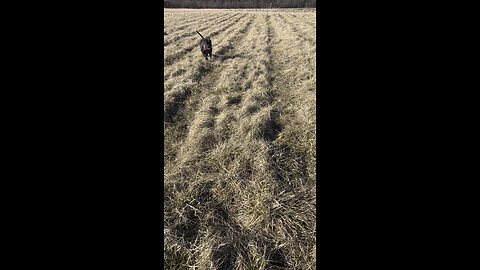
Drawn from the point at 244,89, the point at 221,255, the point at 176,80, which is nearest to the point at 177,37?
the point at 176,80

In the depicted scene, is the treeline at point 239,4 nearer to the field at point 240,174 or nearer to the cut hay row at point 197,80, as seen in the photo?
the cut hay row at point 197,80

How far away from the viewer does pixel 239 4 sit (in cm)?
4934

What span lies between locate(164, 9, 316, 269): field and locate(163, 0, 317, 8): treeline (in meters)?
41.9

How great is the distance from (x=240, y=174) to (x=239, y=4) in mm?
51974

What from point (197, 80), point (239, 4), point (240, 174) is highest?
Answer: point (239, 4)

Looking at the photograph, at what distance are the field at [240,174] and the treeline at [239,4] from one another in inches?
1650

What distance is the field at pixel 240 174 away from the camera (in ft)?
7.02

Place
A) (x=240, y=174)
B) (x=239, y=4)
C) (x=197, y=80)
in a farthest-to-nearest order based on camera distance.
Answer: (x=239, y=4) → (x=197, y=80) → (x=240, y=174)

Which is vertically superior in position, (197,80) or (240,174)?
(197,80)

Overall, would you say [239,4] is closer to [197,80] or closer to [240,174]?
[197,80]

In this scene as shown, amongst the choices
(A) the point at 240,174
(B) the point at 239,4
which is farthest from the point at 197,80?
(B) the point at 239,4

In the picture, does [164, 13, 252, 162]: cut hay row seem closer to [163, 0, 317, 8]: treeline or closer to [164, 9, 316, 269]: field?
[164, 9, 316, 269]: field

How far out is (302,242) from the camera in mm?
2201
